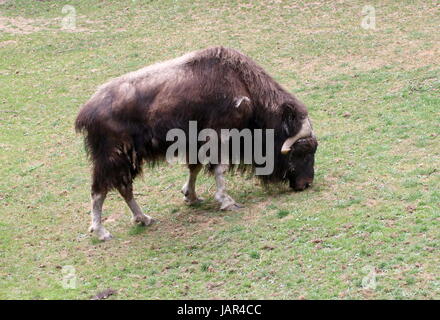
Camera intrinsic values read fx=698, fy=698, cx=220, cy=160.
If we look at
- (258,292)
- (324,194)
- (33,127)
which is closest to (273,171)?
(324,194)

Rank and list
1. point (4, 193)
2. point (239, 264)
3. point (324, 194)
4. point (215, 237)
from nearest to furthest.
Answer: point (239, 264) → point (215, 237) → point (324, 194) → point (4, 193)

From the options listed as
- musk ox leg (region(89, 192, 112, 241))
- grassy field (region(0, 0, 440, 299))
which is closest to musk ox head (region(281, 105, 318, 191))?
grassy field (region(0, 0, 440, 299))

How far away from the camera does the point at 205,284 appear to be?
27.5 ft

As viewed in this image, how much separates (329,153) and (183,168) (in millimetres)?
2655

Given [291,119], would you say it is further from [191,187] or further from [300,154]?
[191,187]

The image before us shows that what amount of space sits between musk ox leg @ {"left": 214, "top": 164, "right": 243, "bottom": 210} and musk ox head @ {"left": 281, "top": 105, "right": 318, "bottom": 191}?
0.94 metres

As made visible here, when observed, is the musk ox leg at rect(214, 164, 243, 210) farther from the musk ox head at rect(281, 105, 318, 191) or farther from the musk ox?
the musk ox head at rect(281, 105, 318, 191)

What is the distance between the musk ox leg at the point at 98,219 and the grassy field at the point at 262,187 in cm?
16

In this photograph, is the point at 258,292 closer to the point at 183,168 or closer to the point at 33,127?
the point at 183,168

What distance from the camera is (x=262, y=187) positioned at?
36.6 ft

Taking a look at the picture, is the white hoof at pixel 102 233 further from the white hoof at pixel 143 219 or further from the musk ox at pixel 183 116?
the white hoof at pixel 143 219

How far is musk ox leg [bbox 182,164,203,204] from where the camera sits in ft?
35.9

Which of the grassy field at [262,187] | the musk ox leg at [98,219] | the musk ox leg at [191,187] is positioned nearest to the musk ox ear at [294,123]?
the grassy field at [262,187]

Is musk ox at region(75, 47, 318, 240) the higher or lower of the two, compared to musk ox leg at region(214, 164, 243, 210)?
higher
